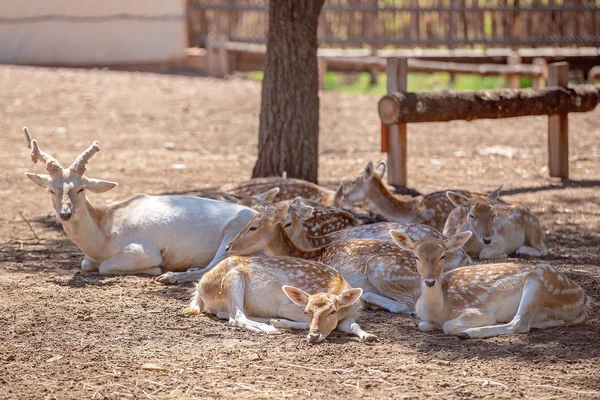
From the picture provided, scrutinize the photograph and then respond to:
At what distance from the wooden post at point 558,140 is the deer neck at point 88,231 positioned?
594 centimetres

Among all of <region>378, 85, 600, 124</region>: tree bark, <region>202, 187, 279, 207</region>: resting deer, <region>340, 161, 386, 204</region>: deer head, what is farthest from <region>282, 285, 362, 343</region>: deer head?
<region>378, 85, 600, 124</region>: tree bark

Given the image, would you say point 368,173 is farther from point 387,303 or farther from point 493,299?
point 493,299

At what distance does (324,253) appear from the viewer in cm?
665

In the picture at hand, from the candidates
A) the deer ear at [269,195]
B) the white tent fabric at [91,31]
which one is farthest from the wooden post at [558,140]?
the white tent fabric at [91,31]

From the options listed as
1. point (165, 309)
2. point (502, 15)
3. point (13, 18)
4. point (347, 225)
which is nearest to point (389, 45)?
point (502, 15)

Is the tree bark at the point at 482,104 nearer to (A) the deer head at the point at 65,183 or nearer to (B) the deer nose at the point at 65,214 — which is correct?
(A) the deer head at the point at 65,183

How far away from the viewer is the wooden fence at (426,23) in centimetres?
1961

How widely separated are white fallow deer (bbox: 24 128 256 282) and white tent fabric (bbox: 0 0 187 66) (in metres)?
11.1

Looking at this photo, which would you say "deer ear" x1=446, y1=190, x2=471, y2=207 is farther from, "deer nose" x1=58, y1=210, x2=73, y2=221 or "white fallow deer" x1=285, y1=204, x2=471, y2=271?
"deer nose" x1=58, y1=210, x2=73, y2=221

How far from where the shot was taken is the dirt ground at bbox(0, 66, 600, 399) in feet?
15.6

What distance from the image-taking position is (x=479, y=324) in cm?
557

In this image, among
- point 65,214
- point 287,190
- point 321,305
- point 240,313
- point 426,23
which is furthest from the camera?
point 426,23

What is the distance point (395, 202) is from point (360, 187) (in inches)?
14.9

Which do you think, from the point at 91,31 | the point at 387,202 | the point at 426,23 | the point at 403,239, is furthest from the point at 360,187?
the point at 426,23
